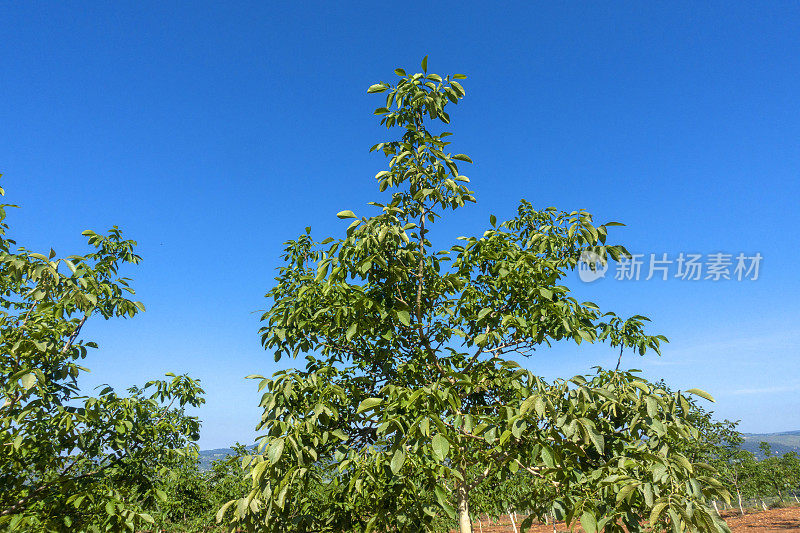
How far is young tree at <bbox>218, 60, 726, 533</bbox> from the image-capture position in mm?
3633

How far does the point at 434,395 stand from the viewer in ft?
12.5

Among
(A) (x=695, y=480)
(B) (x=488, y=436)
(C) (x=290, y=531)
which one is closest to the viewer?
(A) (x=695, y=480)

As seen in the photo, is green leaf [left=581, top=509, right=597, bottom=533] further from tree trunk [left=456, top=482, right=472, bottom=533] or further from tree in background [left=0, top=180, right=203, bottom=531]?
tree in background [left=0, top=180, right=203, bottom=531]

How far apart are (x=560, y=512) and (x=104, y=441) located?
565cm

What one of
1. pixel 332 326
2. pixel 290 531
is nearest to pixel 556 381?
pixel 332 326

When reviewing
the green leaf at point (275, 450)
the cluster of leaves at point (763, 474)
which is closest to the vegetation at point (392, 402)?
the green leaf at point (275, 450)

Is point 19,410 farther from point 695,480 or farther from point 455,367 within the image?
point 695,480

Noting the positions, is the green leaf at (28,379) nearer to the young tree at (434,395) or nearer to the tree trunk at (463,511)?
the young tree at (434,395)

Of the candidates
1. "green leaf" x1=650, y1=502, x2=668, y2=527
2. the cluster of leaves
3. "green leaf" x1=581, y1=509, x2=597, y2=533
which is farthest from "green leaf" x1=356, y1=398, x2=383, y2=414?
the cluster of leaves

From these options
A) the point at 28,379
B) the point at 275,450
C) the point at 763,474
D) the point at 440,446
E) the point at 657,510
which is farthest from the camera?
the point at 763,474

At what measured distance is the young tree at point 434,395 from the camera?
3.63 m

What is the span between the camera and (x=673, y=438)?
4250 millimetres

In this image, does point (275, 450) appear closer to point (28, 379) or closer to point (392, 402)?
point (392, 402)

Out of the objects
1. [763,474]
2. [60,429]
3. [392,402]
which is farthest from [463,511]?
[763,474]
